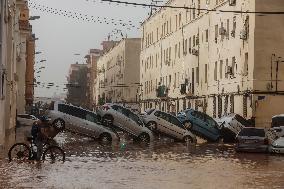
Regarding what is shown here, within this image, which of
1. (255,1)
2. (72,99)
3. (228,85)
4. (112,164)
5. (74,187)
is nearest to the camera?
(74,187)

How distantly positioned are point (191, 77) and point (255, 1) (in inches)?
751

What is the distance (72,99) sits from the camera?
168m

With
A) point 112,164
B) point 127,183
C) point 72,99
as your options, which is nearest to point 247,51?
point 112,164

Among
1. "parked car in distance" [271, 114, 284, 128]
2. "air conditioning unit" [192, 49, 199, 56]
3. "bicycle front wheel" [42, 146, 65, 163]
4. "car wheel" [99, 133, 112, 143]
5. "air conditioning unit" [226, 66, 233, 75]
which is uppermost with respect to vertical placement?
"air conditioning unit" [192, 49, 199, 56]

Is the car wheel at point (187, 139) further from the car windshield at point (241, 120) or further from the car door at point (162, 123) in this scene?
the car windshield at point (241, 120)

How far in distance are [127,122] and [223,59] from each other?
55.9ft

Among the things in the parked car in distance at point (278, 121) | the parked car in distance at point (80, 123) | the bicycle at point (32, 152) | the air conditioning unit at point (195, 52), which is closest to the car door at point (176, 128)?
the parked car in distance at point (80, 123)

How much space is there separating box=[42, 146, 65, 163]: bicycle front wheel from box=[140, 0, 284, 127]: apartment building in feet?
42.0

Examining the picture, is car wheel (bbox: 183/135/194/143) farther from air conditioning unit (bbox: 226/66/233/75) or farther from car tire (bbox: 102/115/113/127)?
air conditioning unit (bbox: 226/66/233/75)

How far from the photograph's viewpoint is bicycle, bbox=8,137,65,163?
2188cm

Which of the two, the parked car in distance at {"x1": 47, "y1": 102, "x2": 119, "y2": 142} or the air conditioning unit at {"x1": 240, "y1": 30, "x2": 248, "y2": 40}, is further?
the air conditioning unit at {"x1": 240, "y1": 30, "x2": 248, "y2": 40}

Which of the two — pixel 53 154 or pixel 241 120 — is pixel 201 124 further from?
pixel 53 154

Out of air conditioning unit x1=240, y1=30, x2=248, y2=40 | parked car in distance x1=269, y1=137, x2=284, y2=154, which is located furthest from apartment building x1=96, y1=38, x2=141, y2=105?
parked car in distance x1=269, y1=137, x2=284, y2=154

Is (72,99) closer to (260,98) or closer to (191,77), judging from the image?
(191,77)
